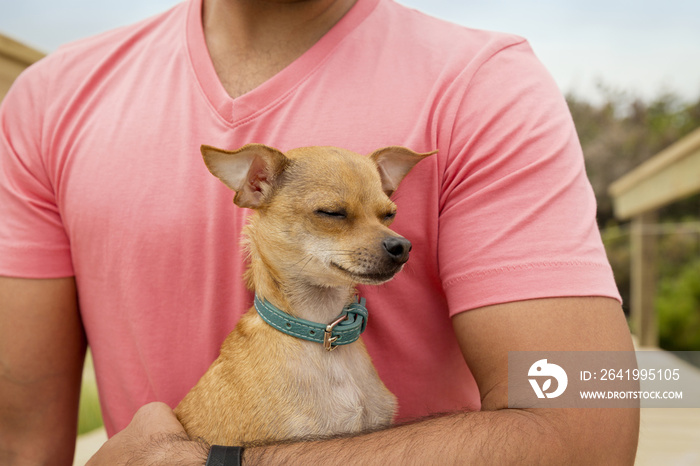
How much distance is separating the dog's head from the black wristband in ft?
1.60

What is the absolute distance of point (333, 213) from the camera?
1763 mm

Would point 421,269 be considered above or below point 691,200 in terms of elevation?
above

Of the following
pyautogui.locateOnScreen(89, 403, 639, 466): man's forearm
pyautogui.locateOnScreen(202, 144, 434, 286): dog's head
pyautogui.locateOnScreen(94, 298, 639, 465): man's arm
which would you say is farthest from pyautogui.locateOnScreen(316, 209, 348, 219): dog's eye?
pyautogui.locateOnScreen(89, 403, 639, 466): man's forearm

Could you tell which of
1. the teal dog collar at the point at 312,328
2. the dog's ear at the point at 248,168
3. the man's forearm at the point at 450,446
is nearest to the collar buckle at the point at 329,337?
the teal dog collar at the point at 312,328

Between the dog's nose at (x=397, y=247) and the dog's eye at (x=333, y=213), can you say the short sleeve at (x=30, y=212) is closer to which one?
the dog's eye at (x=333, y=213)

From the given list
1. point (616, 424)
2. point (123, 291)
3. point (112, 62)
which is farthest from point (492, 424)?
point (112, 62)

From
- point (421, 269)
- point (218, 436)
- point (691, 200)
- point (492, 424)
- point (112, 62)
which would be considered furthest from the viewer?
point (691, 200)

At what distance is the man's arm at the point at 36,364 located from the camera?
2.07 meters

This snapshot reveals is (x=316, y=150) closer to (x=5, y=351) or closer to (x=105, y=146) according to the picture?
(x=105, y=146)

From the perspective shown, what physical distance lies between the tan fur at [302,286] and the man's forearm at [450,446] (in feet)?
0.34

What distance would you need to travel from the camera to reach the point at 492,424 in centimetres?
158

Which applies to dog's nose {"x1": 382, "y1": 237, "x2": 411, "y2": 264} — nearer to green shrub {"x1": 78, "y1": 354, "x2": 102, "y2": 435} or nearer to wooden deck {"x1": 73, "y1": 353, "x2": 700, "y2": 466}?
wooden deck {"x1": 73, "y1": 353, "x2": 700, "y2": 466}

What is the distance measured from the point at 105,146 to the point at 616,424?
1.65m

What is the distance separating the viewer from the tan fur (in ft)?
5.62
